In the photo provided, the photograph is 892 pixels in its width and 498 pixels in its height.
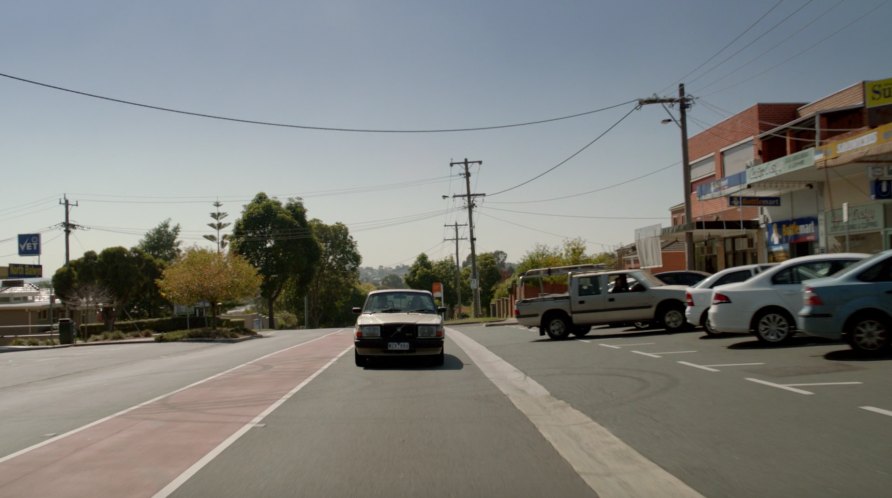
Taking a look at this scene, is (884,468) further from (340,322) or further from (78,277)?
(340,322)

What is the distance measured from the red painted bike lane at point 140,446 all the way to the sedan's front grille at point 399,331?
2357mm

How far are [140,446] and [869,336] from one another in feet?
36.0

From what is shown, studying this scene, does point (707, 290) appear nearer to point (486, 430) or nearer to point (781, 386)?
point (781, 386)

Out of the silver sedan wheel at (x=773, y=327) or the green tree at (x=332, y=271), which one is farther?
the green tree at (x=332, y=271)

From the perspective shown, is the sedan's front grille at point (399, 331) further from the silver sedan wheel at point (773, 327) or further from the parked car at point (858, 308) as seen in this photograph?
the parked car at point (858, 308)

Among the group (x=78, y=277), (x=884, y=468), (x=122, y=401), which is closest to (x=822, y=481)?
(x=884, y=468)

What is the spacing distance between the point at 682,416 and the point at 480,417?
238 centimetres

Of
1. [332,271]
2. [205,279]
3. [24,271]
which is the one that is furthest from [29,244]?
[332,271]

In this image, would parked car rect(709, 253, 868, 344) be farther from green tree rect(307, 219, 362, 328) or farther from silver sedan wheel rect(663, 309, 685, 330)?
green tree rect(307, 219, 362, 328)

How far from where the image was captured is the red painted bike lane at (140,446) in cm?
600

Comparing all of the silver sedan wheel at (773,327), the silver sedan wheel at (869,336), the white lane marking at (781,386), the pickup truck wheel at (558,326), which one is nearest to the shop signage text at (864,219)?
the pickup truck wheel at (558,326)

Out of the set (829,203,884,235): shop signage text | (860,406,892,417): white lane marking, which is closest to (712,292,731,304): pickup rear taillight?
(860,406,892,417): white lane marking

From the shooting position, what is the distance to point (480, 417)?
28.8ft

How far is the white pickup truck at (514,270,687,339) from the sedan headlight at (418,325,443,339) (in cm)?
689
